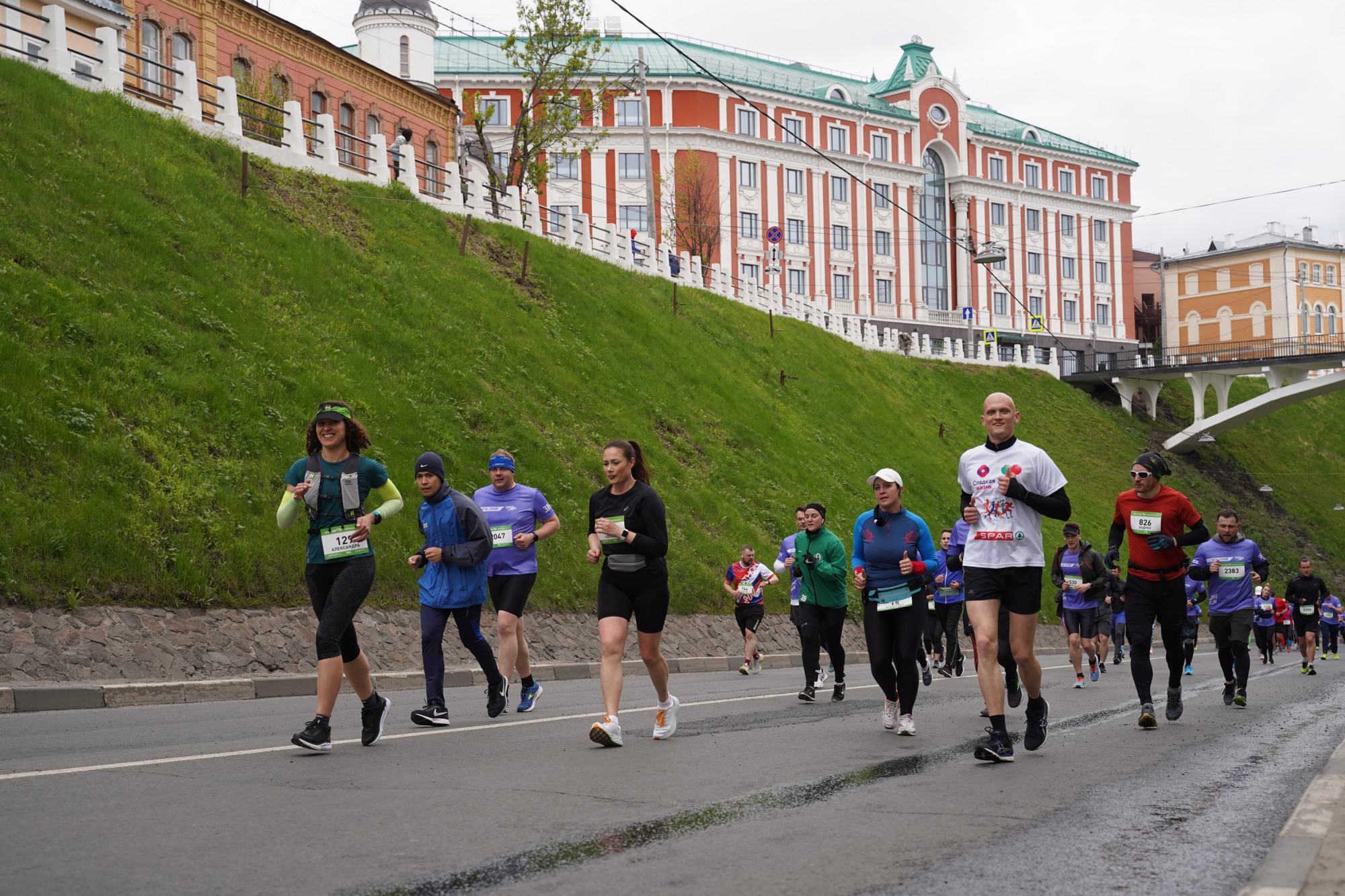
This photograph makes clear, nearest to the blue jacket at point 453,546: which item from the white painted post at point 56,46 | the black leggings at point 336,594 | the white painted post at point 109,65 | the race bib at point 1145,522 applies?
the black leggings at point 336,594

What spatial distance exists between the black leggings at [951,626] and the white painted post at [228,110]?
18836 mm

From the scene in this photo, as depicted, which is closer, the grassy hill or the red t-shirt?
the red t-shirt

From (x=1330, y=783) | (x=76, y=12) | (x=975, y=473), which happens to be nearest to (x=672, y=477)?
(x=975, y=473)

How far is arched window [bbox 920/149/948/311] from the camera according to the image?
85688 millimetres

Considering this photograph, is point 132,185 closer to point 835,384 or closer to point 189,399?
point 189,399

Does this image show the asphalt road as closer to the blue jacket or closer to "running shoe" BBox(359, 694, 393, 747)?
"running shoe" BBox(359, 694, 393, 747)

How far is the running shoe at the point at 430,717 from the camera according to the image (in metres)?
10.1

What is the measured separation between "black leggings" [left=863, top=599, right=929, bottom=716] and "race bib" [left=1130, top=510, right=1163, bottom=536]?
1.95m

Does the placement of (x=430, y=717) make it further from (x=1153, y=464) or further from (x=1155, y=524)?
(x=1153, y=464)

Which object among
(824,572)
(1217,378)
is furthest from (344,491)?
(1217,378)

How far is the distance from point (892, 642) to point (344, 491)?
4296 millimetres

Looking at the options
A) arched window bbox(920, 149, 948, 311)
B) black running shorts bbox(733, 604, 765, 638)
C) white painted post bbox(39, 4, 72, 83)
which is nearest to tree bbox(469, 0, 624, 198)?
white painted post bbox(39, 4, 72, 83)

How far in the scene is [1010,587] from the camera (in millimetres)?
8500

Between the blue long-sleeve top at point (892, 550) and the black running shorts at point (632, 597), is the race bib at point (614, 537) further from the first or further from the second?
the blue long-sleeve top at point (892, 550)
